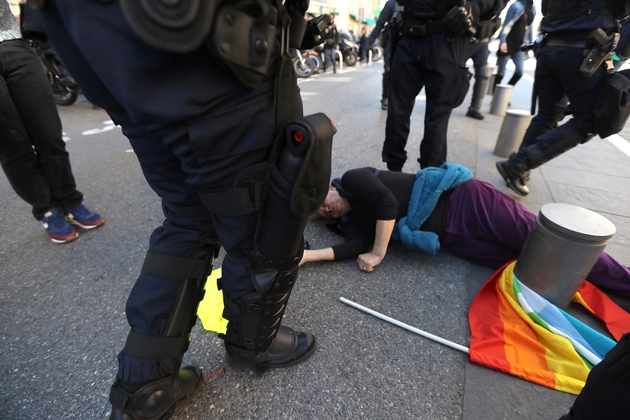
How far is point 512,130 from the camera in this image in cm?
338

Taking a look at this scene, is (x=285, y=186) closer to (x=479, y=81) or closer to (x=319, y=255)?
(x=319, y=255)

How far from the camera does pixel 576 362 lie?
123 cm

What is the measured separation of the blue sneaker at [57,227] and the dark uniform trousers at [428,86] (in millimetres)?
2166

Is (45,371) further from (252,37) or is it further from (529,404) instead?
(529,404)

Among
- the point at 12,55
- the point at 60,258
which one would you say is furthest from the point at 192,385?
Answer: the point at 12,55

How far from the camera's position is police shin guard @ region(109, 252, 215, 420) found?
2.99ft

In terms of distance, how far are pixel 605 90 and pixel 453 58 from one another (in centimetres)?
89

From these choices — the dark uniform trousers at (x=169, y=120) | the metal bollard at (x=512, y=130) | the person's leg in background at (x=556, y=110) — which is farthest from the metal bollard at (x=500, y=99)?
the dark uniform trousers at (x=169, y=120)

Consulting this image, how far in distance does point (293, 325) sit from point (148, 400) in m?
0.63

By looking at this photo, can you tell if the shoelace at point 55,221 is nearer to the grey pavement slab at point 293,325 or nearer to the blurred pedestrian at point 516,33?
the grey pavement slab at point 293,325

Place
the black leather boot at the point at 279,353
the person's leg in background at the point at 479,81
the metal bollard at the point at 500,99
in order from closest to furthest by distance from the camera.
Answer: the black leather boot at the point at 279,353, the person's leg in background at the point at 479,81, the metal bollard at the point at 500,99

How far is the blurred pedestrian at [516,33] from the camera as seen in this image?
11.2ft

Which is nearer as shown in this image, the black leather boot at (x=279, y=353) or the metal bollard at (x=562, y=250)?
the black leather boot at (x=279, y=353)

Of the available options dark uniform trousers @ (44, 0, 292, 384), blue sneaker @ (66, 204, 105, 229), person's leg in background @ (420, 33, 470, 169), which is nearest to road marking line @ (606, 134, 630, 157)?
person's leg in background @ (420, 33, 470, 169)
